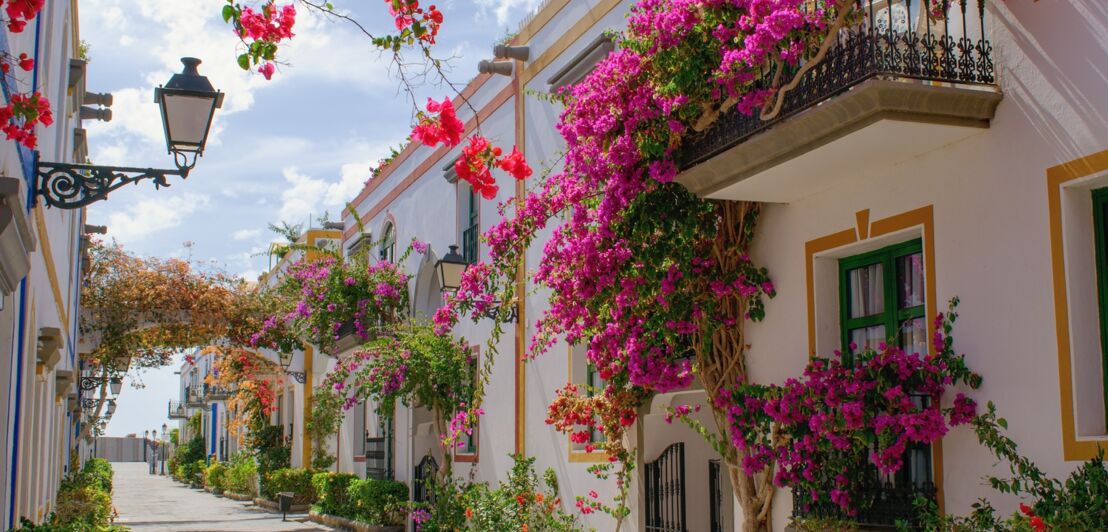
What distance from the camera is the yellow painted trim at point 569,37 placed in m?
11.5

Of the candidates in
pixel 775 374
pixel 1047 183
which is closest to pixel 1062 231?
pixel 1047 183

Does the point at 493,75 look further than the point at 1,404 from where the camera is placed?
Yes

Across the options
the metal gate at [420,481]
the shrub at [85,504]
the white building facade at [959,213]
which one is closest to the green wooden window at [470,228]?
the metal gate at [420,481]

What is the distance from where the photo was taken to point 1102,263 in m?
5.99

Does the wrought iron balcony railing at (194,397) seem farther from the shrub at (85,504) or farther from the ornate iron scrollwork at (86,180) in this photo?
the ornate iron scrollwork at (86,180)

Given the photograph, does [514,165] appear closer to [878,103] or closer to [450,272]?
[878,103]

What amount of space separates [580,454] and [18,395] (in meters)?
5.78

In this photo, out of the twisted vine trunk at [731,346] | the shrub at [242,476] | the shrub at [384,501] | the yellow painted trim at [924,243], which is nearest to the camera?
the yellow painted trim at [924,243]

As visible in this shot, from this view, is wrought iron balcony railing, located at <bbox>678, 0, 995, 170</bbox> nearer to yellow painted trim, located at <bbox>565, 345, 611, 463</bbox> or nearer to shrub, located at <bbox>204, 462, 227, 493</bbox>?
yellow painted trim, located at <bbox>565, 345, 611, 463</bbox>

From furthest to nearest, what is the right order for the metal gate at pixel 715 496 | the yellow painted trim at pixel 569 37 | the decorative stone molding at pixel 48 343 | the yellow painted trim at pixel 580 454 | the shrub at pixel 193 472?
1. the shrub at pixel 193 472
2. the yellow painted trim at pixel 569 37
3. the yellow painted trim at pixel 580 454
4. the metal gate at pixel 715 496
5. the decorative stone molding at pixel 48 343

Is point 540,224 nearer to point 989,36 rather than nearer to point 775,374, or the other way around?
point 775,374

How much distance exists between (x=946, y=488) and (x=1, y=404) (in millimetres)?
5429

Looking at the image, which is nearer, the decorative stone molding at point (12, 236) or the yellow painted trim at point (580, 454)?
the decorative stone molding at point (12, 236)

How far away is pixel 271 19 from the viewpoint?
198 inches
